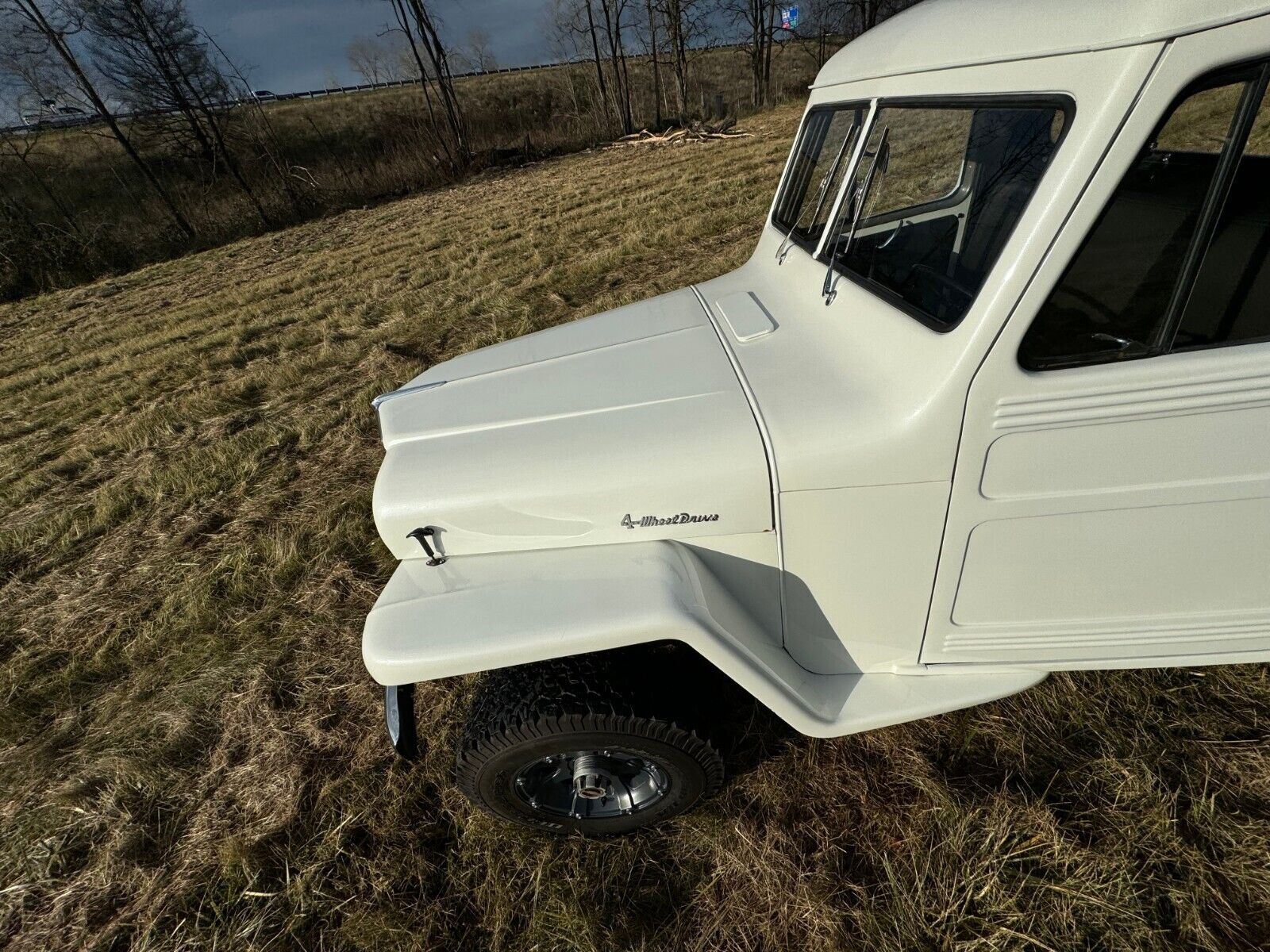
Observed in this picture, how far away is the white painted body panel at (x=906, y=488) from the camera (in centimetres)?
129

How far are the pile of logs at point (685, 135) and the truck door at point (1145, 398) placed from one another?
16625mm

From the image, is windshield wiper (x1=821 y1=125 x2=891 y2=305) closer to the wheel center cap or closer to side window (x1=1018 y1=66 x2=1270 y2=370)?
side window (x1=1018 y1=66 x2=1270 y2=370)

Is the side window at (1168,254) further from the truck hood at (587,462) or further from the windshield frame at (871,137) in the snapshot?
the truck hood at (587,462)

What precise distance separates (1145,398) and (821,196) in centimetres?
117

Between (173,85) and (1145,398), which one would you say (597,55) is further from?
(1145,398)

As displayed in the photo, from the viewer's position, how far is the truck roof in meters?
1.11

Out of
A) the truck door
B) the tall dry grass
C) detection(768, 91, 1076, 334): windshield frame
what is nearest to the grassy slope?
the truck door

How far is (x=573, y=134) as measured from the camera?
19.6 metres

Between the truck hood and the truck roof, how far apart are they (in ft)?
2.93

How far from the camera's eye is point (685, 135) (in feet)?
58.7

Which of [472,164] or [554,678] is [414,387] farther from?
[472,164]

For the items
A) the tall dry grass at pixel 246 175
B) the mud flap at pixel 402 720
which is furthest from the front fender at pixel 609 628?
the tall dry grass at pixel 246 175

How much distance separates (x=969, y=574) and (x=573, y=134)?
2135cm

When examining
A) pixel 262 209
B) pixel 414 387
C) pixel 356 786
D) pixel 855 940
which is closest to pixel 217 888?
pixel 356 786
